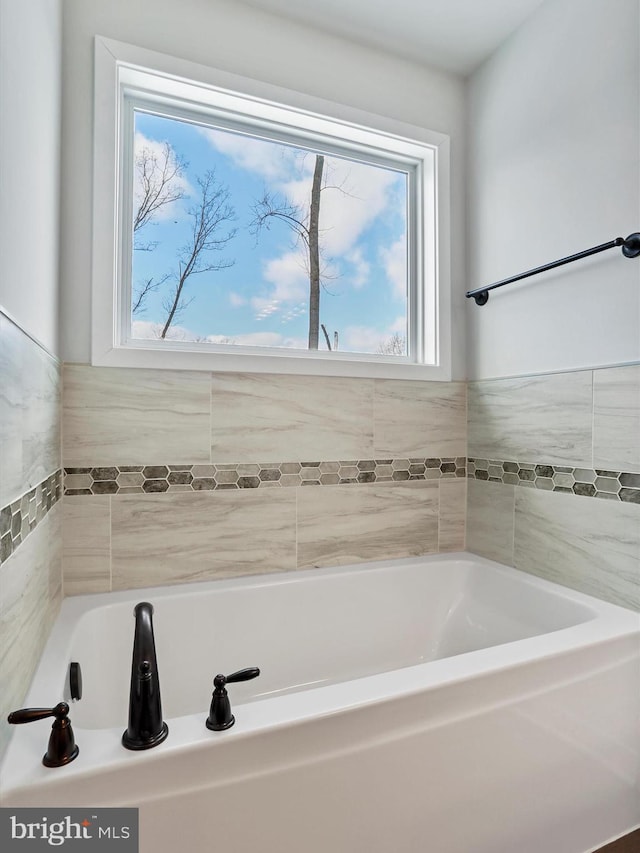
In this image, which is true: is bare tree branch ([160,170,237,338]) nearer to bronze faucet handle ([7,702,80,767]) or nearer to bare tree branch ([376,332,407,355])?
bare tree branch ([376,332,407,355])

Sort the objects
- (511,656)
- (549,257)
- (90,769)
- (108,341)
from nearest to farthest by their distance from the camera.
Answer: (90,769) → (511,656) → (108,341) → (549,257)

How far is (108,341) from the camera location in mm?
1675

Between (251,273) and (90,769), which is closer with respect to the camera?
(90,769)

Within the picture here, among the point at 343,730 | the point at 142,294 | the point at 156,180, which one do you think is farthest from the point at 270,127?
the point at 343,730

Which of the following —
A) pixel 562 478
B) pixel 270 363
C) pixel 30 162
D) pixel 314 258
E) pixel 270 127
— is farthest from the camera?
pixel 314 258

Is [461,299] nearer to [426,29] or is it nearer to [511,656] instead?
[426,29]

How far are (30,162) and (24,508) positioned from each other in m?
0.83

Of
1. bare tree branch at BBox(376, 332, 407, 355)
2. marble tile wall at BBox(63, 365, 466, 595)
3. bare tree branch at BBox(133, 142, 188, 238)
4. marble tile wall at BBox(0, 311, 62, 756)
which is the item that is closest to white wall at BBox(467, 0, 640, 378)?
bare tree branch at BBox(376, 332, 407, 355)

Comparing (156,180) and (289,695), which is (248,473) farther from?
(156,180)

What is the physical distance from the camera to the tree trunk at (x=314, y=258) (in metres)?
2.12

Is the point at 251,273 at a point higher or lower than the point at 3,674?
higher

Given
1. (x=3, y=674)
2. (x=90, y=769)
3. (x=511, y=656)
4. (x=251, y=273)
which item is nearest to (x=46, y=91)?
(x=251, y=273)

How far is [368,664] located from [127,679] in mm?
870

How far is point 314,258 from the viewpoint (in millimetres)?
2133
